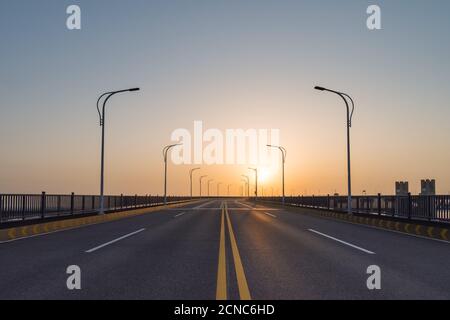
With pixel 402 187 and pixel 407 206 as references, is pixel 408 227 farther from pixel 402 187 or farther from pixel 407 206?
pixel 402 187

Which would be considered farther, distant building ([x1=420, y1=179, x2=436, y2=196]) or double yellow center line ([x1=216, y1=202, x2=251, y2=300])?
distant building ([x1=420, y1=179, x2=436, y2=196])

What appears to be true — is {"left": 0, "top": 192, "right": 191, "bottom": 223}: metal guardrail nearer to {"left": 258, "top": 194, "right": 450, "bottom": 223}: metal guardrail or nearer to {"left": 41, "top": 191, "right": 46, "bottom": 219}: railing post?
{"left": 41, "top": 191, "right": 46, "bottom": 219}: railing post

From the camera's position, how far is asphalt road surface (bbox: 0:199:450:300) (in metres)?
7.27

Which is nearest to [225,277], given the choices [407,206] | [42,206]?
[407,206]

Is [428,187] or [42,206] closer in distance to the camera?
[42,206]

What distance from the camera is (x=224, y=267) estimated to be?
31.8 ft

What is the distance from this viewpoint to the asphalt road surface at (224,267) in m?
7.27

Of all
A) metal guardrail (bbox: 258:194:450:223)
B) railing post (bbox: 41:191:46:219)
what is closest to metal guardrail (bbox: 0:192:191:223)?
railing post (bbox: 41:191:46:219)

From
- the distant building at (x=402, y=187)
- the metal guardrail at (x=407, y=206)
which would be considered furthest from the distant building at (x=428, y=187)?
the metal guardrail at (x=407, y=206)

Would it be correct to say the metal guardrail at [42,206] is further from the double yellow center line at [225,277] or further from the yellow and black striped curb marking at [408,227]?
the yellow and black striped curb marking at [408,227]

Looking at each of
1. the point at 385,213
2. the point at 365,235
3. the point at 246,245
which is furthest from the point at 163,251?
the point at 385,213

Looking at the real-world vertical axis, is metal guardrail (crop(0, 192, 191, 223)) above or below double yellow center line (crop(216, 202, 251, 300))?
above
